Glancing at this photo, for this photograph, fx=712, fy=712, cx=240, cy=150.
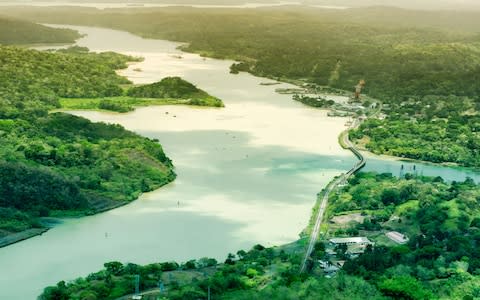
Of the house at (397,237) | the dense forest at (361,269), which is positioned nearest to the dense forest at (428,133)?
the dense forest at (361,269)

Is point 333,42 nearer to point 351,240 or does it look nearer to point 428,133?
point 428,133

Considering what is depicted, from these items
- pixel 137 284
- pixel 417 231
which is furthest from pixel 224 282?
pixel 417 231

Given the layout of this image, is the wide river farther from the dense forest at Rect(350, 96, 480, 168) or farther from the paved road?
the dense forest at Rect(350, 96, 480, 168)

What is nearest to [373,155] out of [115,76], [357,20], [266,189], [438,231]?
[266,189]

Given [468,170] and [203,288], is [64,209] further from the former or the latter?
[468,170]

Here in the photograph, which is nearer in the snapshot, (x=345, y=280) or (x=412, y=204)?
(x=345, y=280)

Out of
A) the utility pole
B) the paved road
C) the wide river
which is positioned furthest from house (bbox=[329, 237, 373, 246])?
the utility pole
